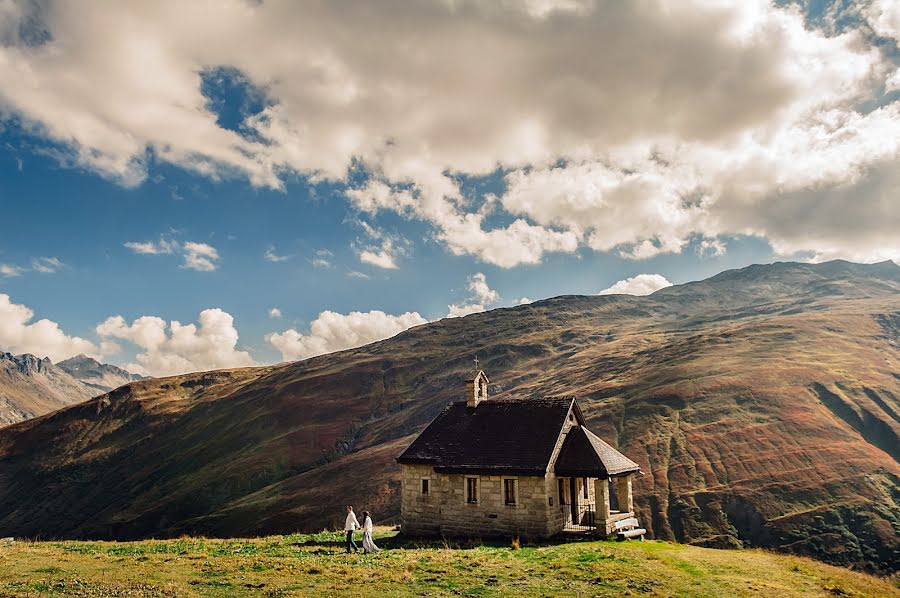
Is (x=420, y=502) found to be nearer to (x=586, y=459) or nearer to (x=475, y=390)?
(x=475, y=390)

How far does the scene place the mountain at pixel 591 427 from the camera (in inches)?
2559

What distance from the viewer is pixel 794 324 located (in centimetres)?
12850

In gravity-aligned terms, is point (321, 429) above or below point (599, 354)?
below

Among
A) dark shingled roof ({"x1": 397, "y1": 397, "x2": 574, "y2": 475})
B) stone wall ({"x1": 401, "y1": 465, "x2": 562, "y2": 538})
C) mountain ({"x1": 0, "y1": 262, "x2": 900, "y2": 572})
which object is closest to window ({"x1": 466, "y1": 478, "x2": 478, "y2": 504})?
stone wall ({"x1": 401, "y1": 465, "x2": 562, "y2": 538})

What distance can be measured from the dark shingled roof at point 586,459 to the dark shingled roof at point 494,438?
3.99 ft

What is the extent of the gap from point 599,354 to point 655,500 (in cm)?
8867

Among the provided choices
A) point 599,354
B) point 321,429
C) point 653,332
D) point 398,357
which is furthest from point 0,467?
point 653,332

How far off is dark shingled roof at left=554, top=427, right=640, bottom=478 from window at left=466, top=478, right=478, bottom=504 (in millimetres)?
4760

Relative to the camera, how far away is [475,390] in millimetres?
41125

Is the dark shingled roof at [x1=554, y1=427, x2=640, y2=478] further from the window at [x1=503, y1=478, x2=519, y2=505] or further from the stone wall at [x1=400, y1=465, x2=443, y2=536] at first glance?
the stone wall at [x1=400, y1=465, x2=443, y2=536]

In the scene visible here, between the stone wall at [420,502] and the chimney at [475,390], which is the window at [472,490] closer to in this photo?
the stone wall at [420,502]

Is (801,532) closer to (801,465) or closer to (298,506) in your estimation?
(801,465)

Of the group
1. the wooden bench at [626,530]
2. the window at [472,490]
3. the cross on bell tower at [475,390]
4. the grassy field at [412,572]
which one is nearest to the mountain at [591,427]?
the wooden bench at [626,530]

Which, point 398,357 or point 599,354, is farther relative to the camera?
point 398,357
